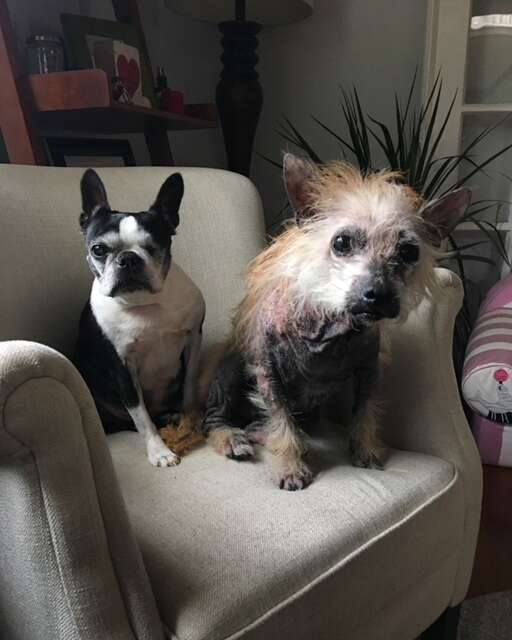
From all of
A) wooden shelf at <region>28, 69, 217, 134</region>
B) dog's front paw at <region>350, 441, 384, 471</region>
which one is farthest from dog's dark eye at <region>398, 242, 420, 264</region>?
wooden shelf at <region>28, 69, 217, 134</region>

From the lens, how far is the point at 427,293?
39.8 inches

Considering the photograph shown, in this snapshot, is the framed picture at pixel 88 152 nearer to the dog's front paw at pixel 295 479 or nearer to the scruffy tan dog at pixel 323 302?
the scruffy tan dog at pixel 323 302

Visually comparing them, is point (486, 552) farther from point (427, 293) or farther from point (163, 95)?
point (163, 95)

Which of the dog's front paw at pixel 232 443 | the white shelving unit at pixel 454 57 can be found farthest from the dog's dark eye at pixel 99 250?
the white shelving unit at pixel 454 57

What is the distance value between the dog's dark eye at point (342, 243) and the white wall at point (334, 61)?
4.82 ft

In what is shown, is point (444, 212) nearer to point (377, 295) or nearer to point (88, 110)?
point (377, 295)

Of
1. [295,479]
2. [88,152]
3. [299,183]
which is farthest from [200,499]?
[88,152]

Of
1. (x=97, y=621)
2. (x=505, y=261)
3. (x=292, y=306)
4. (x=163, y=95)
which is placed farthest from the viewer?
(x=505, y=261)

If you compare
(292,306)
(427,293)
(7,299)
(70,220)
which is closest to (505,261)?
(427,293)

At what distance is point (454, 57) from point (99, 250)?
4.81 feet

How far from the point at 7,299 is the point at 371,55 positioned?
5.46 ft

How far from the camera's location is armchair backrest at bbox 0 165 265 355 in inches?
41.3

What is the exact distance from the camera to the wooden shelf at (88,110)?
1.28 m

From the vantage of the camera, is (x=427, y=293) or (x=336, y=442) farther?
(x=336, y=442)
